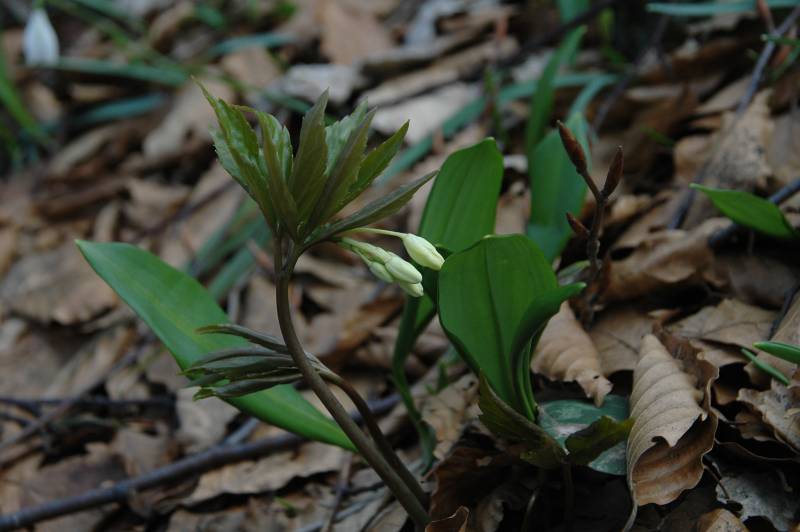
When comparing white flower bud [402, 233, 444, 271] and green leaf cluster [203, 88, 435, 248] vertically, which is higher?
green leaf cluster [203, 88, 435, 248]

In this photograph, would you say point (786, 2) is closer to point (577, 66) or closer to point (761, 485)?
point (577, 66)

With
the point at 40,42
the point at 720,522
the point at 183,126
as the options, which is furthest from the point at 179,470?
the point at 40,42

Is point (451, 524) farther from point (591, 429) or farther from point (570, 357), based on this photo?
point (570, 357)

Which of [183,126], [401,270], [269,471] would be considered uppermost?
[401,270]

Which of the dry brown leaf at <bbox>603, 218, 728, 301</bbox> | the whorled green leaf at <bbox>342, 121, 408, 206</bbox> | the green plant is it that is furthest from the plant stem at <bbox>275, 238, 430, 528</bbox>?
the dry brown leaf at <bbox>603, 218, 728, 301</bbox>

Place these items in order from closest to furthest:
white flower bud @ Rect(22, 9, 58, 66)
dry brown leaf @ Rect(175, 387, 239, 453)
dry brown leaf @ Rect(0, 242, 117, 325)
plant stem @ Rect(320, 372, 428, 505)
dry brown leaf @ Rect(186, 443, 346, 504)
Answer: plant stem @ Rect(320, 372, 428, 505)
dry brown leaf @ Rect(186, 443, 346, 504)
dry brown leaf @ Rect(175, 387, 239, 453)
dry brown leaf @ Rect(0, 242, 117, 325)
white flower bud @ Rect(22, 9, 58, 66)

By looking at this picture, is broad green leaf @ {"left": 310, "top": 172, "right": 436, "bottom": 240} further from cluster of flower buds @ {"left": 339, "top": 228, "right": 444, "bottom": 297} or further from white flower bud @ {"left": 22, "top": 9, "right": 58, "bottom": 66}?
white flower bud @ {"left": 22, "top": 9, "right": 58, "bottom": 66}

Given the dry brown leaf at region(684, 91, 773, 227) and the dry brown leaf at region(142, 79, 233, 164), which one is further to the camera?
the dry brown leaf at region(142, 79, 233, 164)
